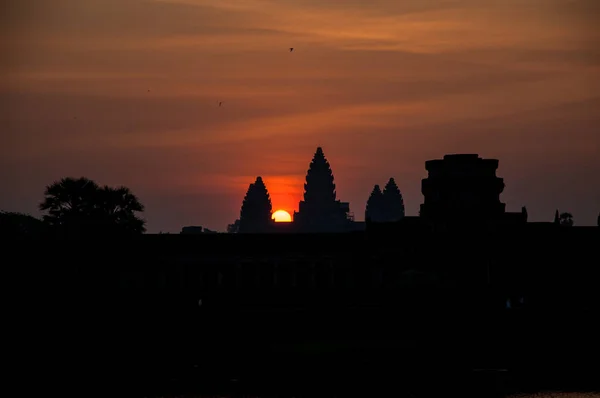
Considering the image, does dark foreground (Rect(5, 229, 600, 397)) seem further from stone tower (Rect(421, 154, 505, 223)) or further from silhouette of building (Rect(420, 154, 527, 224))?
stone tower (Rect(421, 154, 505, 223))

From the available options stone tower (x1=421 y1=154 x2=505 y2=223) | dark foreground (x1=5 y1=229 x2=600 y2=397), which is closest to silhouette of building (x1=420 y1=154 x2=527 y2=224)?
stone tower (x1=421 y1=154 x2=505 y2=223)

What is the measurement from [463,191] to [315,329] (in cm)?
5494

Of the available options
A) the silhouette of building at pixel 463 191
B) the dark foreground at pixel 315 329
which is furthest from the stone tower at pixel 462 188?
the dark foreground at pixel 315 329

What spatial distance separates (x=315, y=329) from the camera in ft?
259

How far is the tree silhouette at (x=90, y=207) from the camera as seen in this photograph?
114 metres

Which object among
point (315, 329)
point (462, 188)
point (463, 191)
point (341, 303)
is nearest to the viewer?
point (315, 329)

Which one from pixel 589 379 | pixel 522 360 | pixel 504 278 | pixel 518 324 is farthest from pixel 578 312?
pixel 504 278

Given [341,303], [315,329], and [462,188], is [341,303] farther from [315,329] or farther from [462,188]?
[462,188]

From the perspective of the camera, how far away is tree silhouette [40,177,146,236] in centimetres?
11450

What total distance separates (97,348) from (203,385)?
16.7 meters

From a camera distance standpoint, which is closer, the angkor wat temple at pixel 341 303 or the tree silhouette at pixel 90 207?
the angkor wat temple at pixel 341 303

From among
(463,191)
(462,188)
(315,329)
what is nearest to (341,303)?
(315,329)

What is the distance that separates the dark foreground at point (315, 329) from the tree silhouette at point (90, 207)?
2.17 metres

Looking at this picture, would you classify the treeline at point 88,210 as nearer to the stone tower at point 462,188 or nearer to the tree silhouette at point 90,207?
the tree silhouette at point 90,207
